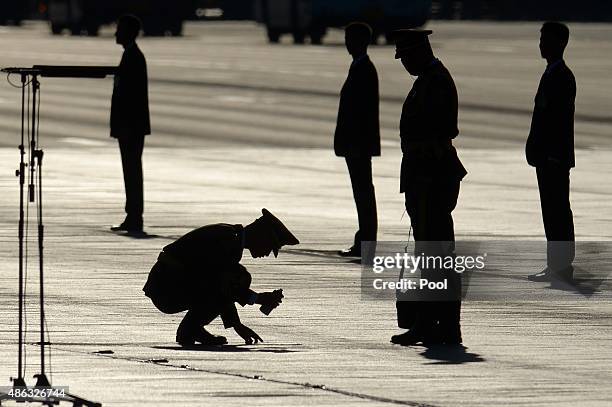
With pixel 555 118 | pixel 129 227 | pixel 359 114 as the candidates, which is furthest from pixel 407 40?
pixel 129 227

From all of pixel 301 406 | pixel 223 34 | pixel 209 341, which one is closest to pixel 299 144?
pixel 209 341

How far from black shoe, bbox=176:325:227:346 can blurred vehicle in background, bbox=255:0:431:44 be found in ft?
206

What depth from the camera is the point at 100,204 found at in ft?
72.6

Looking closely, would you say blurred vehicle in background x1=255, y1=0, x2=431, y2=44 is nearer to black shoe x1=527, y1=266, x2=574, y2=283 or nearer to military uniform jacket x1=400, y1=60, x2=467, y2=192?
black shoe x1=527, y1=266, x2=574, y2=283

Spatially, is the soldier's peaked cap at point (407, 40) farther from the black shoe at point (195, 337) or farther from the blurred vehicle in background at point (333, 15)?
the blurred vehicle in background at point (333, 15)

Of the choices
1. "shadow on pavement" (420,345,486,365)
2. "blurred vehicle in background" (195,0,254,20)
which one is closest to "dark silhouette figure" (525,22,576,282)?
"shadow on pavement" (420,345,486,365)

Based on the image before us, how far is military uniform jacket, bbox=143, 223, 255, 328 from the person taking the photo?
1172 centimetres

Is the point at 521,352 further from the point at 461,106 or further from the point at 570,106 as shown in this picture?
the point at 461,106

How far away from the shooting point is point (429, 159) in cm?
1228

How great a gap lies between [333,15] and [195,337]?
65852 mm

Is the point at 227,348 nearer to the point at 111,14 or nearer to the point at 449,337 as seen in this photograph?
the point at 449,337

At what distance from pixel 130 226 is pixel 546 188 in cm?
523

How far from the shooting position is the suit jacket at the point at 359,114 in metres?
17.1

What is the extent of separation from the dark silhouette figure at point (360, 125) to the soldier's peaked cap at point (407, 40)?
4812mm
